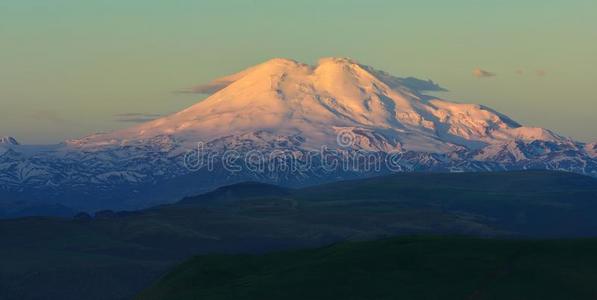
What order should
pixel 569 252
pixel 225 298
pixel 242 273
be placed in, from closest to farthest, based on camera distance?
pixel 225 298, pixel 569 252, pixel 242 273

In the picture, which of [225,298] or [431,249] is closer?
[225,298]

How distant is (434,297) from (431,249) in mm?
31571

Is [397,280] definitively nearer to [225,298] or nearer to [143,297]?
[225,298]

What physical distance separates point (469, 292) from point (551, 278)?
12439 millimetres

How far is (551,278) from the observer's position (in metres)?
164

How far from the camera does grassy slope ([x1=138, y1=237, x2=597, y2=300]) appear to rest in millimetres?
160500

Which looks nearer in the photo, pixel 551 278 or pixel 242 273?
pixel 551 278

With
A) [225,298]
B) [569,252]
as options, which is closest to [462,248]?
[569,252]

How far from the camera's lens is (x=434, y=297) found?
158 meters

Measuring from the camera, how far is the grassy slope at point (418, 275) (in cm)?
16050

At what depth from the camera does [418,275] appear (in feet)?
569

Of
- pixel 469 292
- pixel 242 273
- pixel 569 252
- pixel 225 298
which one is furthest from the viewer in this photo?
pixel 242 273

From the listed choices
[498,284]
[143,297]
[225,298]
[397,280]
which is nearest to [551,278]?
[498,284]

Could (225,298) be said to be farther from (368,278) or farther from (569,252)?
(569,252)
